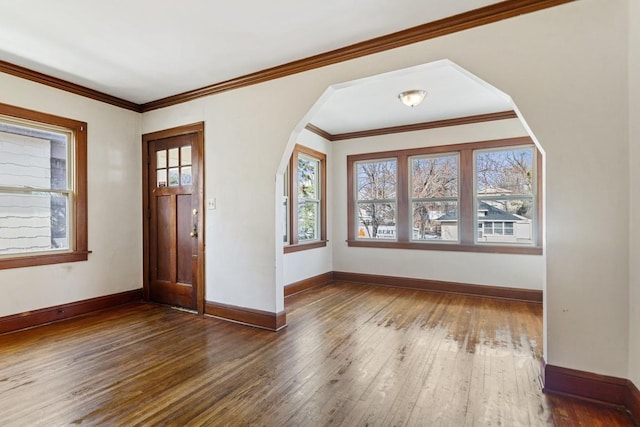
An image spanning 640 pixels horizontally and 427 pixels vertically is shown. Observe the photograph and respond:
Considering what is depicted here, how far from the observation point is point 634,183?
2014mm

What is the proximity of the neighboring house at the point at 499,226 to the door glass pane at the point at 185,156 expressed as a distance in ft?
13.4

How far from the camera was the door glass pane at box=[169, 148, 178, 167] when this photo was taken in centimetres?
429

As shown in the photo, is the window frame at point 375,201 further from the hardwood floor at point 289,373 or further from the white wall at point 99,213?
the white wall at point 99,213

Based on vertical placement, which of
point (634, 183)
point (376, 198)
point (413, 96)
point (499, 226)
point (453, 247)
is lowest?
point (453, 247)

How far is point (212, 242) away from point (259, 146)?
4.33 feet

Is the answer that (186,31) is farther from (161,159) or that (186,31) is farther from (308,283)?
(308,283)

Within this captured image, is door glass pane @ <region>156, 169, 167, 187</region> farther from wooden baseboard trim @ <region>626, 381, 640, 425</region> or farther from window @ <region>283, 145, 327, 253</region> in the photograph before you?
wooden baseboard trim @ <region>626, 381, 640, 425</region>

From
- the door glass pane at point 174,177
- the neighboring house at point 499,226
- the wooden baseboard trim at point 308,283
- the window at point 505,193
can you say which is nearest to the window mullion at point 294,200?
the wooden baseboard trim at point 308,283

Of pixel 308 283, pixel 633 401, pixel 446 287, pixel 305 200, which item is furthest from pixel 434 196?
pixel 633 401

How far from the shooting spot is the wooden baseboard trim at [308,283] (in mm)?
4930

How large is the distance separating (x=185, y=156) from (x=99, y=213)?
1.31m

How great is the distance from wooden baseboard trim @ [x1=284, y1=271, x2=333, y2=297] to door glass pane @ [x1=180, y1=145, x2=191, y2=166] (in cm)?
227

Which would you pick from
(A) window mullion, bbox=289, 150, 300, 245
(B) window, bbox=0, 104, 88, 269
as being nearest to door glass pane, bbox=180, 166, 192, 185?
(B) window, bbox=0, 104, 88, 269

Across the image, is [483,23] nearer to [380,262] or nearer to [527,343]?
[527,343]
